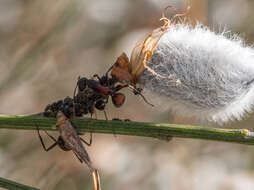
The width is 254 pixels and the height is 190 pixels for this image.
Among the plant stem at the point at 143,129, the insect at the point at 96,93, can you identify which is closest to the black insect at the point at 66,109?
the insect at the point at 96,93

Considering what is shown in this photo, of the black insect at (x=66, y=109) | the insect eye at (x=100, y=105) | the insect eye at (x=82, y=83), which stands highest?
the insect eye at (x=82, y=83)

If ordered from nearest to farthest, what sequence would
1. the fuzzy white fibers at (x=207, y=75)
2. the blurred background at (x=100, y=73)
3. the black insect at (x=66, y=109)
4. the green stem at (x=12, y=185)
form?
the green stem at (x=12, y=185)
the fuzzy white fibers at (x=207, y=75)
the black insect at (x=66, y=109)
the blurred background at (x=100, y=73)

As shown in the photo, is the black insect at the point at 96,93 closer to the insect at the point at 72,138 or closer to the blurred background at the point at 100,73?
the insect at the point at 72,138

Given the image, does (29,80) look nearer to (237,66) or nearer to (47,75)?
(47,75)

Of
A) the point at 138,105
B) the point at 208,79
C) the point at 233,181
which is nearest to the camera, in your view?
the point at 208,79

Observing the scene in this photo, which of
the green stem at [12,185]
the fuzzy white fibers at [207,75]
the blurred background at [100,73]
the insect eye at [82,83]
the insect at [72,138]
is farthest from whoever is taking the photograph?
the blurred background at [100,73]

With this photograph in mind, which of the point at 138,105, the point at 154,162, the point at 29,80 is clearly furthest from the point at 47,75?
the point at 154,162
